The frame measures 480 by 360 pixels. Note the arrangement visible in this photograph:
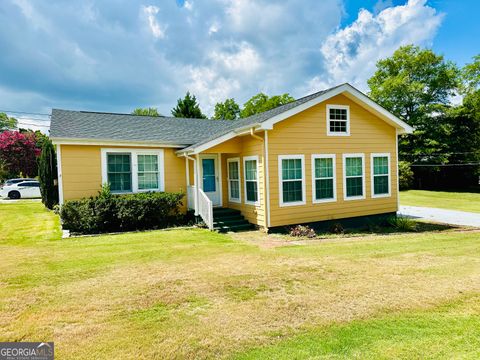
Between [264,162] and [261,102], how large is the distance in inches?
1392

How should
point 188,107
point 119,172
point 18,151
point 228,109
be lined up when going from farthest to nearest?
point 228,109, point 188,107, point 18,151, point 119,172

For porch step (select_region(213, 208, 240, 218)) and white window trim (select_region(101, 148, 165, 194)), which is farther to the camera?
porch step (select_region(213, 208, 240, 218))

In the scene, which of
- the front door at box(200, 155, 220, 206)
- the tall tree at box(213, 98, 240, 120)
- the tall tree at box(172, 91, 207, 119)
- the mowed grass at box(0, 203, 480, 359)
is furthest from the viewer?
the tall tree at box(213, 98, 240, 120)

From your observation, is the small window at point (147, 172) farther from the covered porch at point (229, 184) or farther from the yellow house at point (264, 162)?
the covered porch at point (229, 184)

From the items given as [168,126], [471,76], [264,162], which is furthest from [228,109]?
[264,162]

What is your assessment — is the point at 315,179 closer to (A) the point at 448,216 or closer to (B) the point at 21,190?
(A) the point at 448,216

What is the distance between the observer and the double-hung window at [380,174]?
41.6 ft

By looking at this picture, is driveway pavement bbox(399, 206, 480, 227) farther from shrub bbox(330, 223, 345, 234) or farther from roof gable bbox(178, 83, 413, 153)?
shrub bbox(330, 223, 345, 234)

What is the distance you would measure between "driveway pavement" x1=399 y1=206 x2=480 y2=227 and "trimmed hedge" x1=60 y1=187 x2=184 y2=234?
11.3 metres

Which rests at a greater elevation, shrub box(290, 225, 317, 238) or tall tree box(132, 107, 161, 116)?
tall tree box(132, 107, 161, 116)

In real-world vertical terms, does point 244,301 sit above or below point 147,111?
below

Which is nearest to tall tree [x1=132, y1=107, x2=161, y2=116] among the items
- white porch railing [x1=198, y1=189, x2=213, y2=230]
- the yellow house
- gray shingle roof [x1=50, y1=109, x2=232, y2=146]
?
gray shingle roof [x1=50, y1=109, x2=232, y2=146]

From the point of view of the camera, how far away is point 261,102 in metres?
44.1

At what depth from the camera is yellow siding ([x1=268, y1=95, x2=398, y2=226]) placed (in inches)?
420
